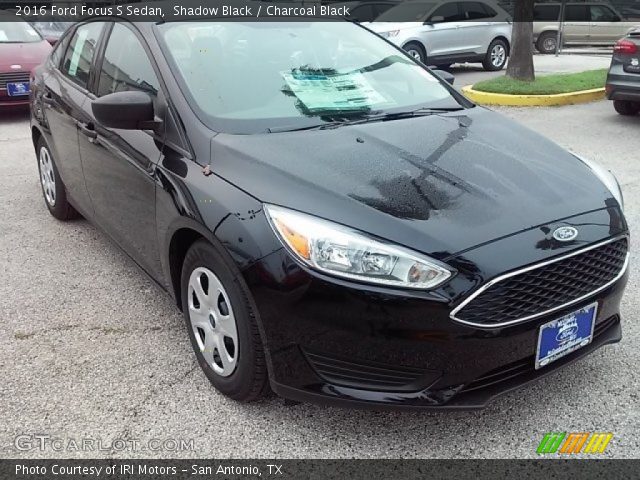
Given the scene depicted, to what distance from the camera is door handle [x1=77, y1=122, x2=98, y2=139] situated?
11.9ft

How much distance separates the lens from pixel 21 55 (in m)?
9.06

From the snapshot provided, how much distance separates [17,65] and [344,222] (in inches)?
325

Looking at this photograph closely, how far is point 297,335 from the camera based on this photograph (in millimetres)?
2256

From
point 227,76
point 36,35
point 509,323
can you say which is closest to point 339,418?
point 509,323

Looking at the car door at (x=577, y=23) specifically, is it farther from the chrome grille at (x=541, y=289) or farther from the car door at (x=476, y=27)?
the chrome grille at (x=541, y=289)

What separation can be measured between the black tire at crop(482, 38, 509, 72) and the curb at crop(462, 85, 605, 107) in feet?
15.9

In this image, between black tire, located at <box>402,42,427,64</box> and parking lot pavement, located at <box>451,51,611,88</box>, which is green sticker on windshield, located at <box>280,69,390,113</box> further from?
black tire, located at <box>402,42,427,64</box>

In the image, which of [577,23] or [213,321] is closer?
[213,321]

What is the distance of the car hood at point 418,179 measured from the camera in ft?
7.47

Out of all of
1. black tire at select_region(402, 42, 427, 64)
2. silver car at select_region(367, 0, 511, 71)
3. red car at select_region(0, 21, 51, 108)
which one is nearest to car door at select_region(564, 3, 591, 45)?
silver car at select_region(367, 0, 511, 71)

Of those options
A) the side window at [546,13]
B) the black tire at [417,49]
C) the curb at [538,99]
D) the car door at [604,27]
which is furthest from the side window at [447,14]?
the car door at [604,27]

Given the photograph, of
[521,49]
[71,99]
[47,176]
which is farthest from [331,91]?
[521,49]

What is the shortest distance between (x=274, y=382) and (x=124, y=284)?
183cm

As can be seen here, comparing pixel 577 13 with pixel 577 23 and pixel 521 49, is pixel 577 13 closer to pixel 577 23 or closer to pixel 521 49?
pixel 577 23
